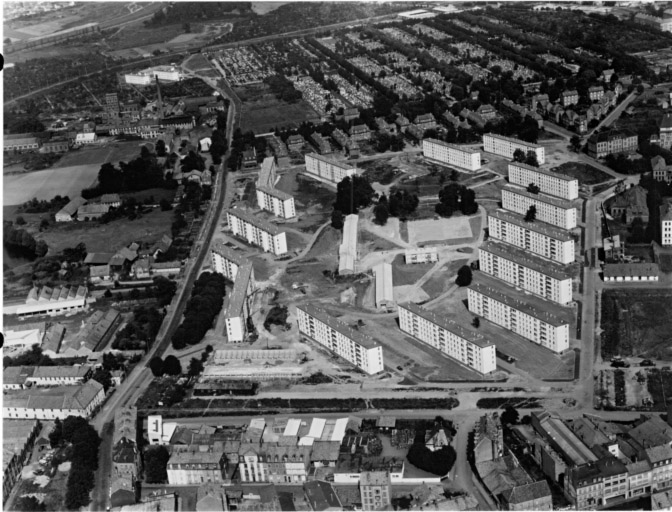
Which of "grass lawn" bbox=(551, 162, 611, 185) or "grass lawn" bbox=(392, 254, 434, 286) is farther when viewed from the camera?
"grass lawn" bbox=(551, 162, 611, 185)

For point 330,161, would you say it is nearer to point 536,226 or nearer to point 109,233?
point 109,233

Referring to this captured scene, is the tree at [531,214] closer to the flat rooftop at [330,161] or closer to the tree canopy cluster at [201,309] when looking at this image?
the flat rooftop at [330,161]

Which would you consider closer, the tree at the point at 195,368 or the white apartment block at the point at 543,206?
the tree at the point at 195,368

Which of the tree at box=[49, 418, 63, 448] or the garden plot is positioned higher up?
the tree at box=[49, 418, 63, 448]

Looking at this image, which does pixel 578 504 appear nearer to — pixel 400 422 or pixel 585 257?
pixel 400 422

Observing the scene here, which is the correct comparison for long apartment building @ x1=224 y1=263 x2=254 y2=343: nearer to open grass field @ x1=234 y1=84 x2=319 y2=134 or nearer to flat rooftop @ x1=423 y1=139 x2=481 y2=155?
flat rooftop @ x1=423 y1=139 x2=481 y2=155

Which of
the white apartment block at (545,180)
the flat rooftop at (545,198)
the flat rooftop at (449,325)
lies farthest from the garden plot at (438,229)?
the flat rooftop at (449,325)

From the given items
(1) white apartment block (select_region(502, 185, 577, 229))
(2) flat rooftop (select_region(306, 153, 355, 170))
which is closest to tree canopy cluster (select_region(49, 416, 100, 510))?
(1) white apartment block (select_region(502, 185, 577, 229))
